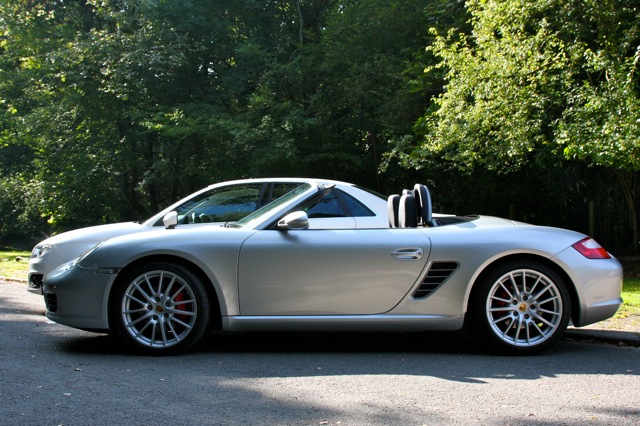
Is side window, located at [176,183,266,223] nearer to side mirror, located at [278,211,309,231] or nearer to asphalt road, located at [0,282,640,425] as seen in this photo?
asphalt road, located at [0,282,640,425]

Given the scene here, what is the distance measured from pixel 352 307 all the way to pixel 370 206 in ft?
5.83

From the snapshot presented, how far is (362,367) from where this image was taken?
573cm

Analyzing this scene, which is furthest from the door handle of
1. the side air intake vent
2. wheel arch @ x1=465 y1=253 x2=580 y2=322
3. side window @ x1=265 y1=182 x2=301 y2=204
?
side window @ x1=265 y1=182 x2=301 y2=204

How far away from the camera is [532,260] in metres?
6.31

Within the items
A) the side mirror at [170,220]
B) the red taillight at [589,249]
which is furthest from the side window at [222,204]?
the red taillight at [589,249]

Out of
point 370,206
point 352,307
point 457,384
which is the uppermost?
point 370,206

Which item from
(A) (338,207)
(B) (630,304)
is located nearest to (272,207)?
(A) (338,207)

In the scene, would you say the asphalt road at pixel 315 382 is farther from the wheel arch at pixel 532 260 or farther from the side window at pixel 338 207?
the side window at pixel 338 207

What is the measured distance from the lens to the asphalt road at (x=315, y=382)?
14.3 ft

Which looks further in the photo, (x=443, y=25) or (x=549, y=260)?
(x=443, y=25)

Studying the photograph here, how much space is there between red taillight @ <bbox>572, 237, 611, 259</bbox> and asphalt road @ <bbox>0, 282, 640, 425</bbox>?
813 millimetres

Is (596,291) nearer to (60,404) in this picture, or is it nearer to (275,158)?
(60,404)

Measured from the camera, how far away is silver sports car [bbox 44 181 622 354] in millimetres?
6129

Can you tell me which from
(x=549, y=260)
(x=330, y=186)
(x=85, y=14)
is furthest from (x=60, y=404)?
(x=85, y=14)
